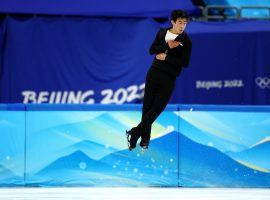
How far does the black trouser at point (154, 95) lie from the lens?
22.8 feet

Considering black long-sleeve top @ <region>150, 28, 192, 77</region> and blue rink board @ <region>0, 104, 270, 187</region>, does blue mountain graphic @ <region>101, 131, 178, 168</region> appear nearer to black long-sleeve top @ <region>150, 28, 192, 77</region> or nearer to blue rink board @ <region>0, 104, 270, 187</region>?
blue rink board @ <region>0, 104, 270, 187</region>

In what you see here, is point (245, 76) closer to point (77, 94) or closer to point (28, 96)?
point (77, 94)

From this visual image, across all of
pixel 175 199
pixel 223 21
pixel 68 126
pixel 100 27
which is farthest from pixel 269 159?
pixel 100 27

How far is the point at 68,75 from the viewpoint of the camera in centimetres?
1323

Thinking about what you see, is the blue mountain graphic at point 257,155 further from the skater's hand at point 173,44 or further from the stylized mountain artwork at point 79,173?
the skater's hand at point 173,44

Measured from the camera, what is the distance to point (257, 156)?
9.48 metres

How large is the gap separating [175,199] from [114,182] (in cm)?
168

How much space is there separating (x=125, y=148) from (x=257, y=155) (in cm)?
203

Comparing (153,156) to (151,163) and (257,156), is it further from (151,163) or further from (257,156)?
(257,156)

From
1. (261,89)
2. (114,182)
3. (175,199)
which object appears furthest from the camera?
(261,89)

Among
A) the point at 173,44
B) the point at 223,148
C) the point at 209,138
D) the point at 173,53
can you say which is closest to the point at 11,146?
the point at 209,138

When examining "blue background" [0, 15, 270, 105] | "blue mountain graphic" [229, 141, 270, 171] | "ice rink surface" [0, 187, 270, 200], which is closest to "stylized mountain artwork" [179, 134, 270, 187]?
"blue mountain graphic" [229, 141, 270, 171]

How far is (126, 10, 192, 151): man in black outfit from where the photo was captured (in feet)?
22.4

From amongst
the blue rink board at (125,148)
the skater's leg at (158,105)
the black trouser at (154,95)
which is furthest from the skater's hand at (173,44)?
the blue rink board at (125,148)
